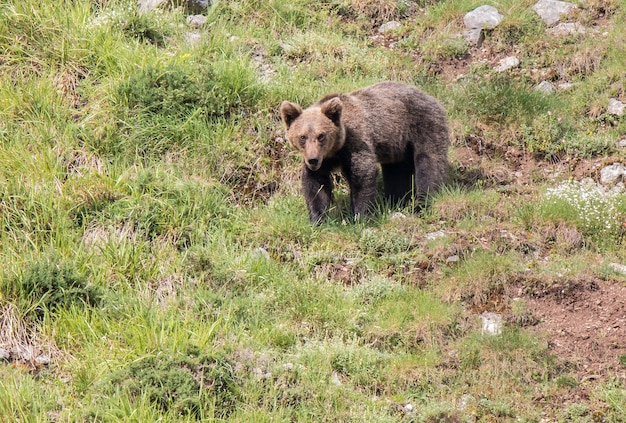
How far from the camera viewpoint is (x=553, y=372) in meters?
6.46

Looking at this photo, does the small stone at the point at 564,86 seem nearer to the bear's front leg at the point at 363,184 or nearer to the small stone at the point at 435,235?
the bear's front leg at the point at 363,184

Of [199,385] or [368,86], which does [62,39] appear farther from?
[199,385]

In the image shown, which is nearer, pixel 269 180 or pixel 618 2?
pixel 269 180

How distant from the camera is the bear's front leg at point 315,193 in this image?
333 inches

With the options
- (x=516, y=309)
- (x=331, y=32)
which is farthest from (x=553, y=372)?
(x=331, y=32)

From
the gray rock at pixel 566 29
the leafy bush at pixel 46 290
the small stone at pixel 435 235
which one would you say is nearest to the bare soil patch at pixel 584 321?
the small stone at pixel 435 235

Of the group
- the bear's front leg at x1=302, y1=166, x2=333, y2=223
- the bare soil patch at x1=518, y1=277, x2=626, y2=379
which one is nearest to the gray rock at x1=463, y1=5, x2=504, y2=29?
the bear's front leg at x1=302, y1=166, x2=333, y2=223

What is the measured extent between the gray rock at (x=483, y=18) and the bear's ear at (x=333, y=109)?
3.32 m

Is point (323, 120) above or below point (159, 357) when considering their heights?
above

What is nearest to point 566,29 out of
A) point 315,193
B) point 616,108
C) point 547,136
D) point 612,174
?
point 616,108

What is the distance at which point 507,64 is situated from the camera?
1068 cm

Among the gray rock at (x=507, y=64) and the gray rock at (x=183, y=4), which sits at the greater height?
the gray rock at (x=183, y=4)

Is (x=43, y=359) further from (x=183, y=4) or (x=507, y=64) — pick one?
(x=507, y=64)

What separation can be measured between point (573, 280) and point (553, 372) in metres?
1.05
